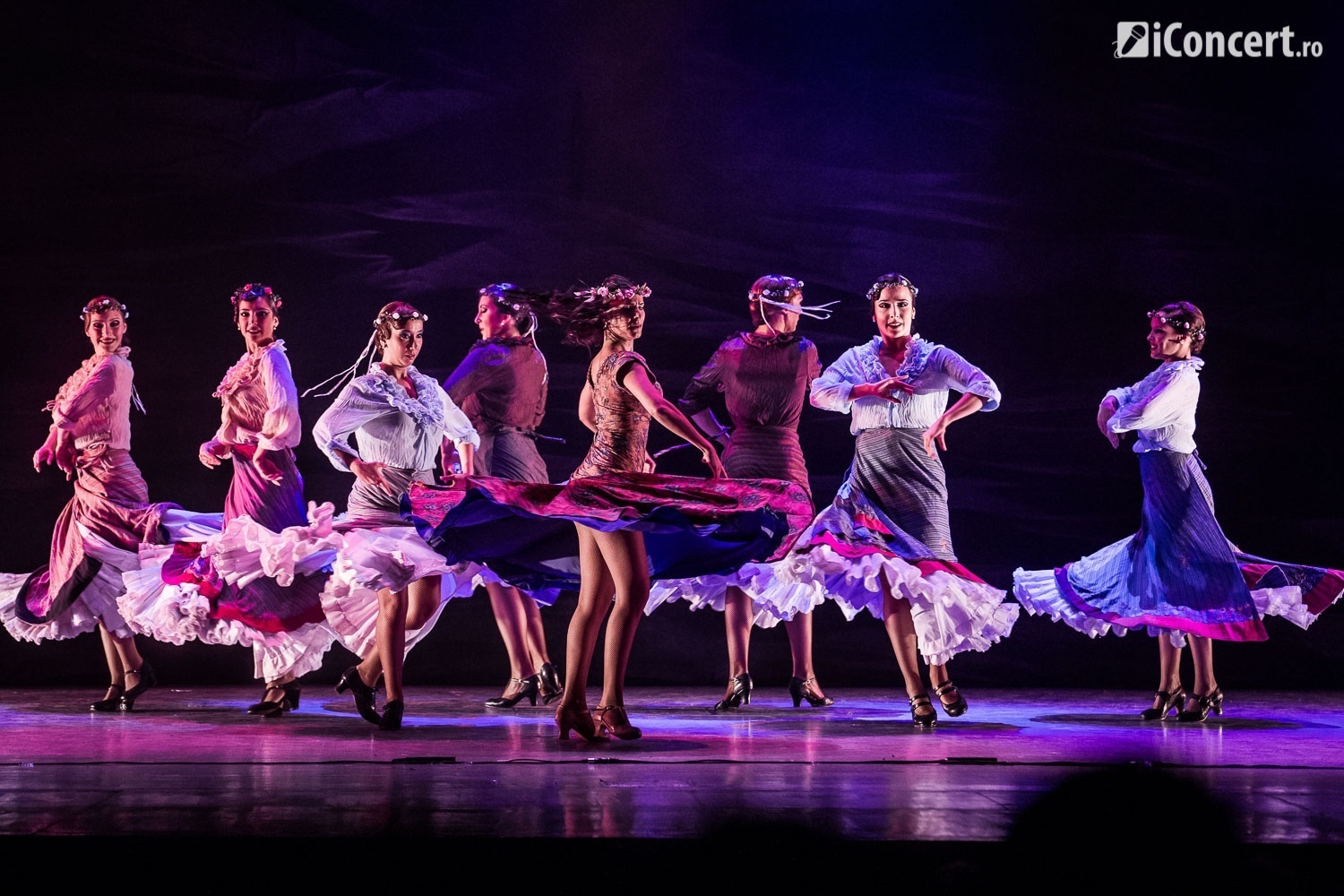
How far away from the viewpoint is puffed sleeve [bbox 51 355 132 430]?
6.77 m

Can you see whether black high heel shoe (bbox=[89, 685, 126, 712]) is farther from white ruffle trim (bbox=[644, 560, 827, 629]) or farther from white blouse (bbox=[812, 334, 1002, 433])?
white blouse (bbox=[812, 334, 1002, 433])

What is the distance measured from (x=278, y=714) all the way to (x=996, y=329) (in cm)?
409

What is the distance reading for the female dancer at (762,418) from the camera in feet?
22.2

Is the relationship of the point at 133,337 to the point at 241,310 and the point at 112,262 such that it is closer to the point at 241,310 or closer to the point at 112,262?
the point at 112,262

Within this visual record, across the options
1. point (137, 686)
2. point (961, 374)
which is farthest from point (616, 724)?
point (137, 686)

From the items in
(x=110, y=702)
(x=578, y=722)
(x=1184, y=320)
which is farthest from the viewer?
(x=110, y=702)

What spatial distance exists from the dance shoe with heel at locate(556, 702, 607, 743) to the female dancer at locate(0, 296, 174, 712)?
2.40 m

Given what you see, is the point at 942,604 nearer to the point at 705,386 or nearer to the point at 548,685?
the point at 705,386

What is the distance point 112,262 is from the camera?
322 inches

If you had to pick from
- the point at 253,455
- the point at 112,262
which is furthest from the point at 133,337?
the point at 253,455

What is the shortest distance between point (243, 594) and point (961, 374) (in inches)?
118

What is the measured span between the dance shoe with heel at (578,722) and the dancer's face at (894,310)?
2109 millimetres

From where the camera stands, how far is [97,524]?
22.2ft

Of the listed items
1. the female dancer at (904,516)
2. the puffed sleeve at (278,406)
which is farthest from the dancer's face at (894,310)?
the puffed sleeve at (278,406)
